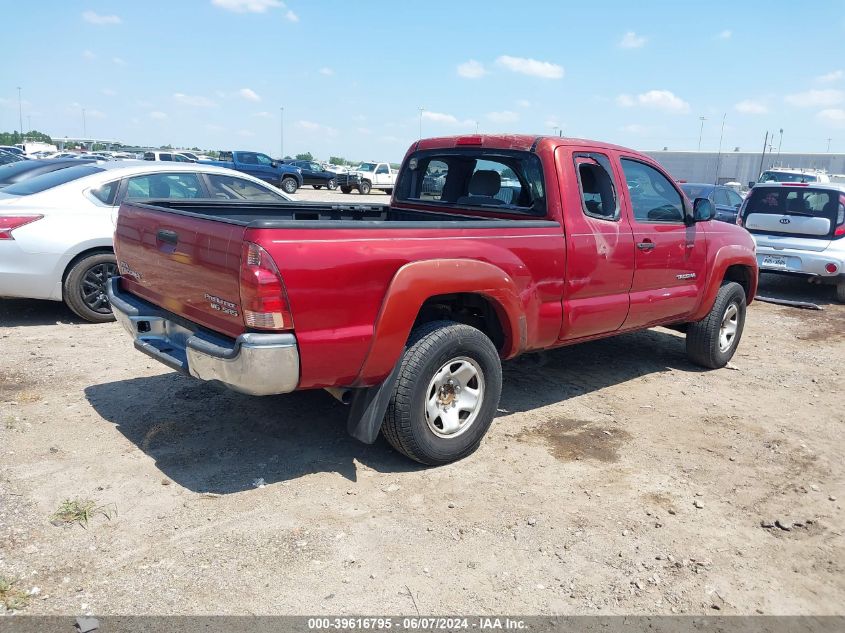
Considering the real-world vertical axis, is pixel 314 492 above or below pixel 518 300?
below

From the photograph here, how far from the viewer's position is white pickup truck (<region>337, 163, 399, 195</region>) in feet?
116

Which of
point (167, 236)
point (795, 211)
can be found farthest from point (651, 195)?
point (795, 211)

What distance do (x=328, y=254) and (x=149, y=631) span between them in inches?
70.8

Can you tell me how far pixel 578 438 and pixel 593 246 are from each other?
52.9 inches

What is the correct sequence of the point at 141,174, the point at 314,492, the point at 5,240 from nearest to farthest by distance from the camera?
the point at 314,492, the point at 5,240, the point at 141,174

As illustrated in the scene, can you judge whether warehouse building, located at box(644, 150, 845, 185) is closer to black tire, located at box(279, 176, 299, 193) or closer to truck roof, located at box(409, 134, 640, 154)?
black tire, located at box(279, 176, 299, 193)

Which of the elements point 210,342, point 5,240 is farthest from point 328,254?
point 5,240

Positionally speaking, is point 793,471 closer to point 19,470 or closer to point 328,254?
point 328,254

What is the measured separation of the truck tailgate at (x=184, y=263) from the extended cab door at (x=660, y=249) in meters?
3.12

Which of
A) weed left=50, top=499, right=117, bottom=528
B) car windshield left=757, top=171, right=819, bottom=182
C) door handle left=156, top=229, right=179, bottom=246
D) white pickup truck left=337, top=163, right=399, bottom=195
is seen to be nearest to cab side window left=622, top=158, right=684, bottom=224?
door handle left=156, top=229, right=179, bottom=246

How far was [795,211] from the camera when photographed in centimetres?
1023

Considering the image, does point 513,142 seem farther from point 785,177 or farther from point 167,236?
point 785,177

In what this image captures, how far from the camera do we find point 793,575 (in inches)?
129

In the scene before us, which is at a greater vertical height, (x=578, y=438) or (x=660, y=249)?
(x=660, y=249)
